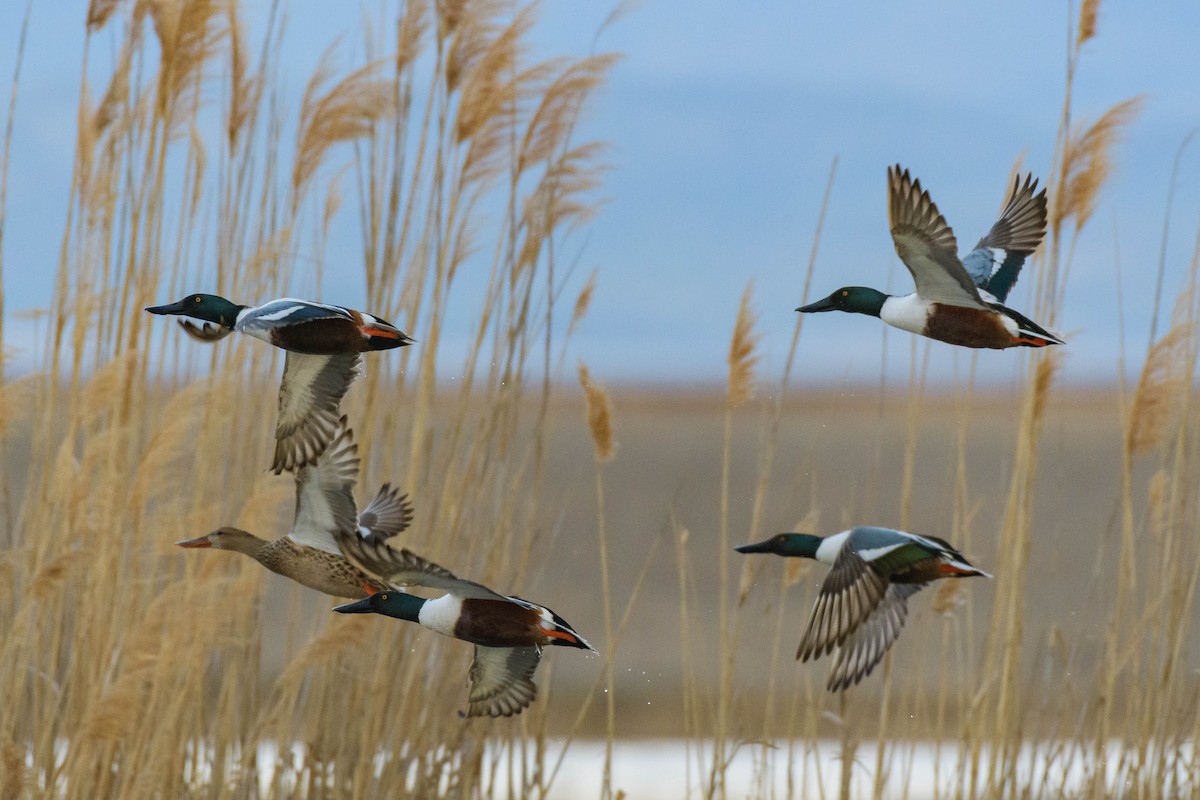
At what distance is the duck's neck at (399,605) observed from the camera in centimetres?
99

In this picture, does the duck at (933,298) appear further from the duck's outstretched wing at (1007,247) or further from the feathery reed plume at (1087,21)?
the feathery reed plume at (1087,21)

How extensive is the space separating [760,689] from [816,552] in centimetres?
1038

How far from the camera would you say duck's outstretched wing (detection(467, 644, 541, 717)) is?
1.14m

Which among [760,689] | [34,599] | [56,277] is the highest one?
[56,277]

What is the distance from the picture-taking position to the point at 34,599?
83.7 inches

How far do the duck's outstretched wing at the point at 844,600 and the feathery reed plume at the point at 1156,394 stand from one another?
1.64m

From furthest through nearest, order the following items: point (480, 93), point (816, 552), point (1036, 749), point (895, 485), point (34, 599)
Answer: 1. point (895, 485)
2. point (1036, 749)
3. point (480, 93)
4. point (34, 599)
5. point (816, 552)

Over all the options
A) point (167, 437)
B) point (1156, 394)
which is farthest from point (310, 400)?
point (1156, 394)

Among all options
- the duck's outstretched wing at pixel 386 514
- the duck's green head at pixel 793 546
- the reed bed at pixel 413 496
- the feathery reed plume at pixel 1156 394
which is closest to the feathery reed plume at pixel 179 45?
the reed bed at pixel 413 496

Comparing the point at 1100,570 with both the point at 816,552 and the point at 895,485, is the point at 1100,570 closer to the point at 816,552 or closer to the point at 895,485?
the point at 816,552

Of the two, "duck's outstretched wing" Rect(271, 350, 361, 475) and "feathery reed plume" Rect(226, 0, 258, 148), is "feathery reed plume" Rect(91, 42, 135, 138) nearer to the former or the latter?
"feathery reed plume" Rect(226, 0, 258, 148)

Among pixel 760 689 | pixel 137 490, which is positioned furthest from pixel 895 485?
pixel 137 490

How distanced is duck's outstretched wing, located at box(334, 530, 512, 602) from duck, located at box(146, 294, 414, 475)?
0.11 m

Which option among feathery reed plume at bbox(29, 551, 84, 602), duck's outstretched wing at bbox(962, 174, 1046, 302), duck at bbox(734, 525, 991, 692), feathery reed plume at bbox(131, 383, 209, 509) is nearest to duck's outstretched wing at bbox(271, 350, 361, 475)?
duck at bbox(734, 525, 991, 692)
